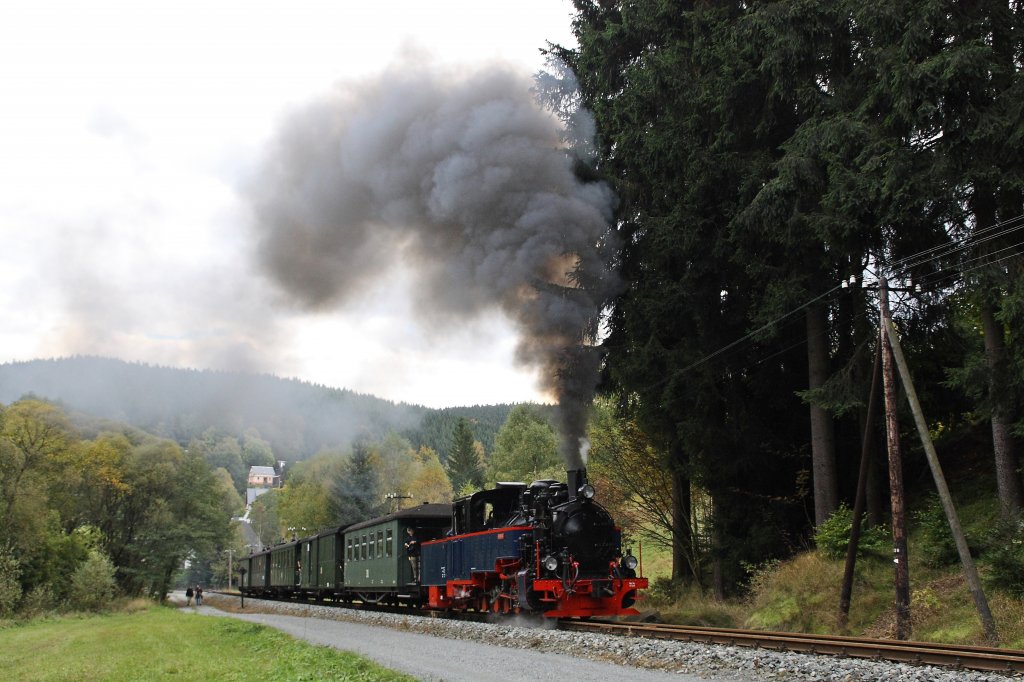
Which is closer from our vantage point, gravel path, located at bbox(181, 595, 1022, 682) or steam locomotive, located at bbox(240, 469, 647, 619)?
gravel path, located at bbox(181, 595, 1022, 682)

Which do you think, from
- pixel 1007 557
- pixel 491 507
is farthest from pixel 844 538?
pixel 491 507

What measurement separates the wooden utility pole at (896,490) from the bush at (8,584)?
1316 inches

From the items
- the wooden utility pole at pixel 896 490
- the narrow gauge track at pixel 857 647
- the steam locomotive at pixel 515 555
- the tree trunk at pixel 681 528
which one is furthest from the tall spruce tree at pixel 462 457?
the wooden utility pole at pixel 896 490

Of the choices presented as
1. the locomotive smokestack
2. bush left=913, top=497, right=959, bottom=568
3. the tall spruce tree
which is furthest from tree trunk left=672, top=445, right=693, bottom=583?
the tall spruce tree

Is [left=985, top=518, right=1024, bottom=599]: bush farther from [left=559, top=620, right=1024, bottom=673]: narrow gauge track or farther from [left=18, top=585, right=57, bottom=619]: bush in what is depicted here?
[left=18, top=585, right=57, bottom=619]: bush

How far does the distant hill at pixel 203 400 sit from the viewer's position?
26.1m

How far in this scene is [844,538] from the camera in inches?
646

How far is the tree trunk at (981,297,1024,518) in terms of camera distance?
13.1 m

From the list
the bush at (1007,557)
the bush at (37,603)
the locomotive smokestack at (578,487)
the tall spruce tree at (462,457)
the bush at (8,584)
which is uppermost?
the tall spruce tree at (462,457)

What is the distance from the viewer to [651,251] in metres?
19.5

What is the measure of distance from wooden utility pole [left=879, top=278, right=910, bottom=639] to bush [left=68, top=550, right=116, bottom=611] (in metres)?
38.0

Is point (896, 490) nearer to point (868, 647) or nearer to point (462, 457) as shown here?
point (868, 647)

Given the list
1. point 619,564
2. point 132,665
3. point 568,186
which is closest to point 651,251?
point 568,186

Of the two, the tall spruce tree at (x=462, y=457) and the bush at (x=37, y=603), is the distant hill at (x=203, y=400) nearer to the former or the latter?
the tall spruce tree at (x=462, y=457)
